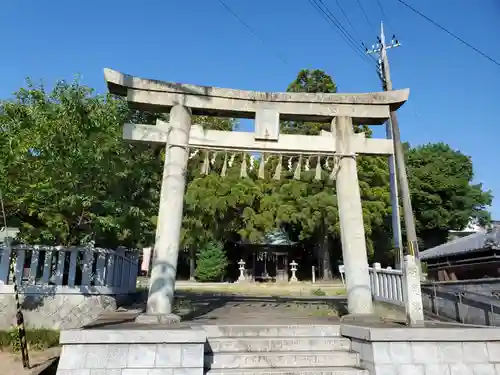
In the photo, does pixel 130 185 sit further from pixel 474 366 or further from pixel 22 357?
pixel 474 366

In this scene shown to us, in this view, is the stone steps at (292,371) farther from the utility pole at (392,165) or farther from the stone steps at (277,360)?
the utility pole at (392,165)

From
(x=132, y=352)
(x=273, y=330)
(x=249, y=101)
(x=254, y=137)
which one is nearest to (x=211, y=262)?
(x=254, y=137)

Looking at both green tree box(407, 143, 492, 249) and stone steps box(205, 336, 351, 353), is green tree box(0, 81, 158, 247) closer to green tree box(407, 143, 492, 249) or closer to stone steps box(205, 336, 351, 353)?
stone steps box(205, 336, 351, 353)

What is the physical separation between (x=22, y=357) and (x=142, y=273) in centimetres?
2868

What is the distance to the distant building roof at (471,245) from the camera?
14377 mm

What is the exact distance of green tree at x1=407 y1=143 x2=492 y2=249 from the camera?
123 feet

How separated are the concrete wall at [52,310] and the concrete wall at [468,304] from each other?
8.92 m

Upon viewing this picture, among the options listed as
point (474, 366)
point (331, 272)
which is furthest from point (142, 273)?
point (474, 366)

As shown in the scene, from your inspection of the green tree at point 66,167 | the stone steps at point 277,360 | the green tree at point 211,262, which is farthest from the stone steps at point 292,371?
the green tree at point 211,262

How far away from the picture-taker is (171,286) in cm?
740

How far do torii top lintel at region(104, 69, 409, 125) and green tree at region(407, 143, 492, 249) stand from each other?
31971mm

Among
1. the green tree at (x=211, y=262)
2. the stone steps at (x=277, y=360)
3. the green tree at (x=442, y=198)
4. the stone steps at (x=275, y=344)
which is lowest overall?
the stone steps at (x=277, y=360)

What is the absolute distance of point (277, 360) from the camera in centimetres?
587

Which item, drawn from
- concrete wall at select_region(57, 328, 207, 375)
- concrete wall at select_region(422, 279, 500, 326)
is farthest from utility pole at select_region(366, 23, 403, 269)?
concrete wall at select_region(57, 328, 207, 375)
